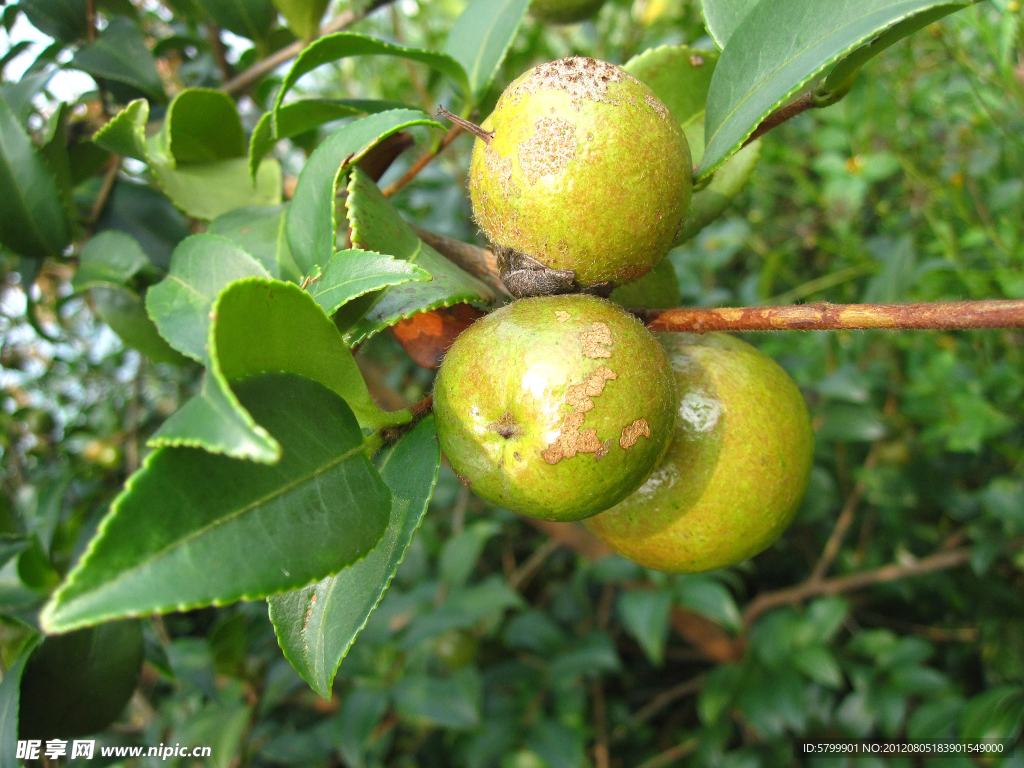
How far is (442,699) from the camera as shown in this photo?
185 cm

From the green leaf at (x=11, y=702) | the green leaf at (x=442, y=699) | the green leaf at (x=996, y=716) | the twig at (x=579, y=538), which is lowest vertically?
the green leaf at (x=996, y=716)

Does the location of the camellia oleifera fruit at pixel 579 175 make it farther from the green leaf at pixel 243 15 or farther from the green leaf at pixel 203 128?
the green leaf at pixel 243 15

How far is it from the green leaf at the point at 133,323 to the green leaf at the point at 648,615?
1318 millimetres

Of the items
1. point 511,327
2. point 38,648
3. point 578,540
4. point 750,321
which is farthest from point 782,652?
point 38,648

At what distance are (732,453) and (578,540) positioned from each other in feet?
3.55

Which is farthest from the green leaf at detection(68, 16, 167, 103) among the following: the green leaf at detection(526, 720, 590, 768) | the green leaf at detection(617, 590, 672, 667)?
the green leaf at detection(526, 720, 590, 768)

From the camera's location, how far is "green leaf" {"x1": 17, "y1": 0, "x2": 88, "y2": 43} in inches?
52.4

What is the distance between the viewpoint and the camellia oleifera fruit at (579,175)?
2.45 feet

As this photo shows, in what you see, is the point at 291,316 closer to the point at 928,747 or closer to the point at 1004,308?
the point at 1004,308

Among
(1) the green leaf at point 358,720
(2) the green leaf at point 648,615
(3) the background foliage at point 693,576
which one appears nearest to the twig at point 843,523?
(3) the background foliage at point 693,576

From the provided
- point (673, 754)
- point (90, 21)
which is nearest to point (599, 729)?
point (673, 754)

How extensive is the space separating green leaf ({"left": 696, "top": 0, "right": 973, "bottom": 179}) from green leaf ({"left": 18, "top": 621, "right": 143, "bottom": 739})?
1380 millimetres

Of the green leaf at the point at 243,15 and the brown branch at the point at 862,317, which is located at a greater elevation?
the green leaf at the point at 243,15

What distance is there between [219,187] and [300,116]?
273 mm
